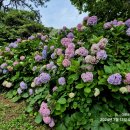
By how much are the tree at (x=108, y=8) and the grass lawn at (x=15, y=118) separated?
15.4ft

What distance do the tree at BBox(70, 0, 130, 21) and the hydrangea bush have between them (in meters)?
3.71

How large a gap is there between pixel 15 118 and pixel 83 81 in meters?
1.54

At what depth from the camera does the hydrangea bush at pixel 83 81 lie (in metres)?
4.78

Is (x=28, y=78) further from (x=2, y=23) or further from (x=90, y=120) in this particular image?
(x=2, y=23)

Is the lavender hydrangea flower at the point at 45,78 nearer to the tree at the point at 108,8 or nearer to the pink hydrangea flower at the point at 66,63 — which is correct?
the pink hydrangea flower at the point at 66,63

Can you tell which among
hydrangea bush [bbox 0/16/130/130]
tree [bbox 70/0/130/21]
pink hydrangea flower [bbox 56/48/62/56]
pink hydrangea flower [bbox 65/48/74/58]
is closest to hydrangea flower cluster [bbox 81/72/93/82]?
hydrangea bush [bbox 0/16/130/130]

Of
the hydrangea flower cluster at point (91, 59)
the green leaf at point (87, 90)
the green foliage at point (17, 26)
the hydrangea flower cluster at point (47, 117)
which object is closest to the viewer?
the green leaf at point (87, 90)

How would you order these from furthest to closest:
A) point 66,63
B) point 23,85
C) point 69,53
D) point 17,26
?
point 17,26 < point 23,85 < point 69,53 < point 66,63

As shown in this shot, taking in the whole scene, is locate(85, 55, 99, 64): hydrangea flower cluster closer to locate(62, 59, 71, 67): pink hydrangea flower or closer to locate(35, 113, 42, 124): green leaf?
locate(62, 59, 71, 67): pink hydrangea flower

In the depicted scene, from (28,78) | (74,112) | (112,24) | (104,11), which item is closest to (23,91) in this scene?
(28,78)

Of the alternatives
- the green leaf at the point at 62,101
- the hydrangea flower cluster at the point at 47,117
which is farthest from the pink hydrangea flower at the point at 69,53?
the hydrangea flower cluster at the point at 47,117

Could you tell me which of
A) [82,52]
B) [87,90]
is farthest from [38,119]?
[82,52]

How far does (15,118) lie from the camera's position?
576 cm

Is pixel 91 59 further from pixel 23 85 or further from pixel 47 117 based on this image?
pixel 23 85
